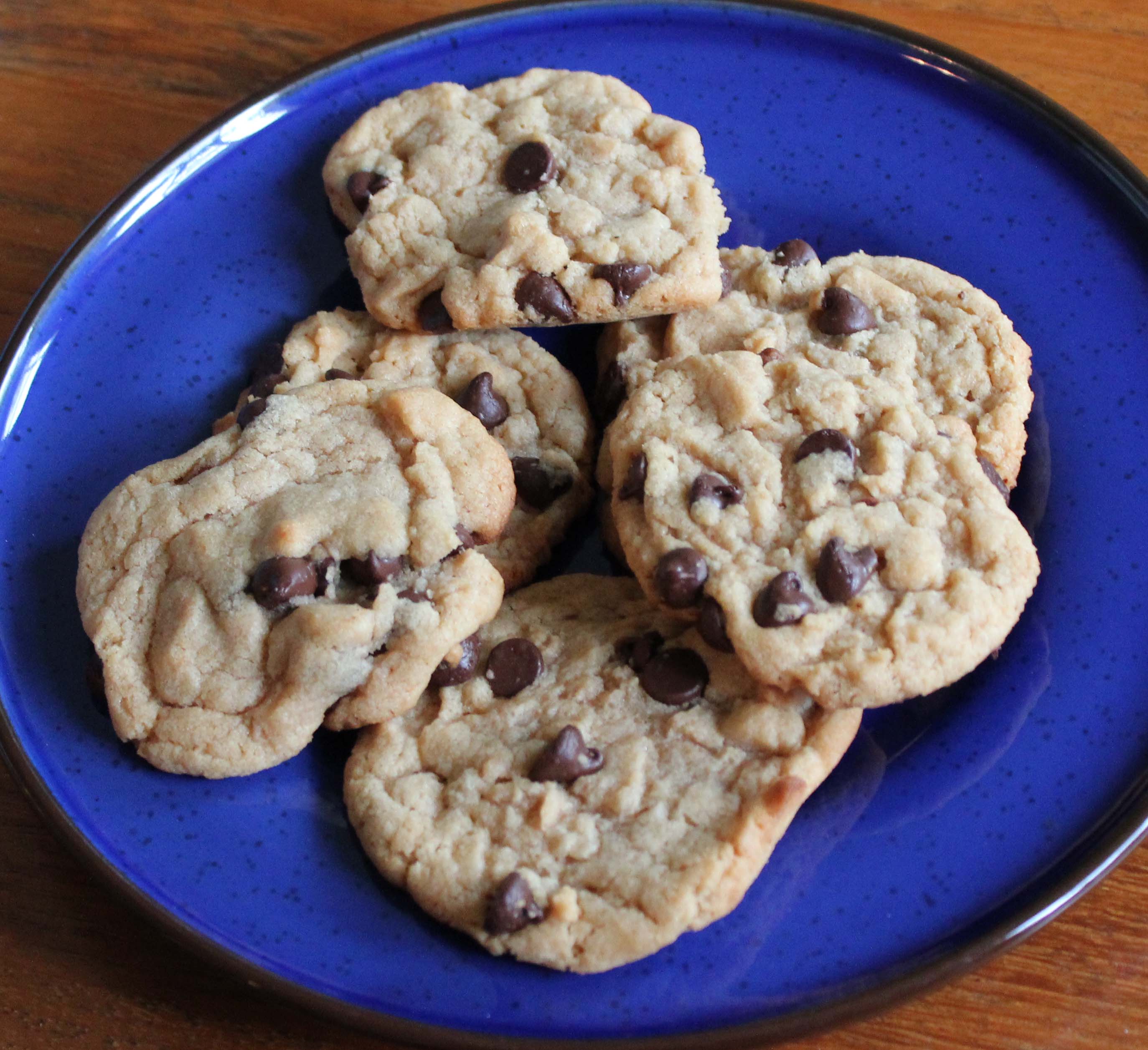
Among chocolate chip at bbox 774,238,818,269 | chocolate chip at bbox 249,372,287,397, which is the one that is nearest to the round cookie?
chocolate chip at bbox 774,238,818,269

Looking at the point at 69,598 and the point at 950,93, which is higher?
the point at 950,93

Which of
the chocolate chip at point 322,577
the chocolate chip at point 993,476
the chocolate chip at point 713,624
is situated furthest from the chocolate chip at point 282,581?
the chocolate chip at point 993,476

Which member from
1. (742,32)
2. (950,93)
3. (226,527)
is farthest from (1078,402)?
(226,527)

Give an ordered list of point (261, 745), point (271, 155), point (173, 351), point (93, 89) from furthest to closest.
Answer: point (93, 89) < point (271, 155) < point (173, 351) < point (261, 745)

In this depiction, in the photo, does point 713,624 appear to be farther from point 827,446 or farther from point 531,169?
point 531,169

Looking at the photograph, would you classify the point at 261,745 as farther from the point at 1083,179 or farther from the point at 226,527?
the point at 1083,179

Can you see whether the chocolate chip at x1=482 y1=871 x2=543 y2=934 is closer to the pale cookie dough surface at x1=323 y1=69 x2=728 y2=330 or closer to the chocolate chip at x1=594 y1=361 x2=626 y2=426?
the chocolate chip at x1=594 y1=361 x2=626 y2=426
